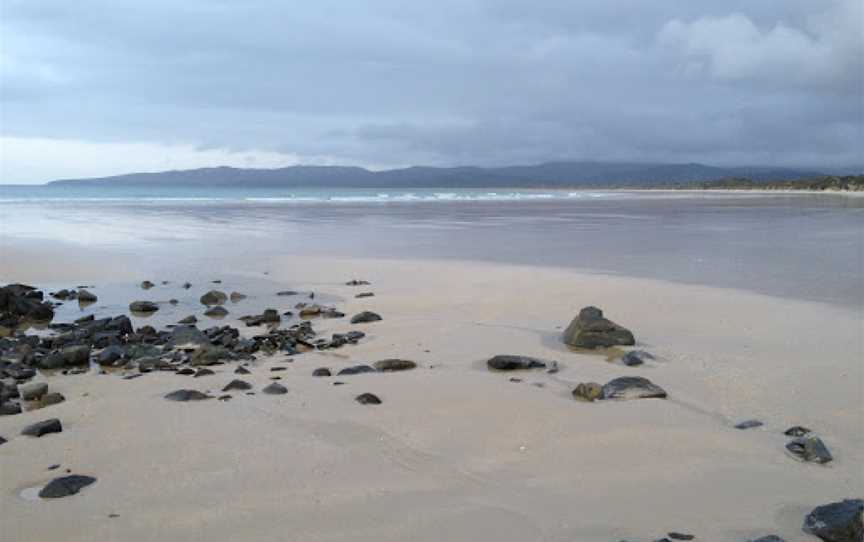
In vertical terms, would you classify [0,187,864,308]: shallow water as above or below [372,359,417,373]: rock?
above

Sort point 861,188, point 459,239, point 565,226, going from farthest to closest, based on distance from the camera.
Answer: point 861,188 < point 565,226 < point 459,239

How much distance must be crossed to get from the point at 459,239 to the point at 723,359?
1467 centimetres

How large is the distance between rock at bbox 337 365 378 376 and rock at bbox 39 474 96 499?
275 cm

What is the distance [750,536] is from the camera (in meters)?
3.63

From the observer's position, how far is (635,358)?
23.2 feet

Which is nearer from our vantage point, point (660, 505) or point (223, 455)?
point (660, 505)

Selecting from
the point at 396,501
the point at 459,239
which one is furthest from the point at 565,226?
the point at 396,501

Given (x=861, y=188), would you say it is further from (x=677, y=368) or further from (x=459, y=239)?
(x=677, y=368)

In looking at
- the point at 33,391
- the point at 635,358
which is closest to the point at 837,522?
the point at 635,358

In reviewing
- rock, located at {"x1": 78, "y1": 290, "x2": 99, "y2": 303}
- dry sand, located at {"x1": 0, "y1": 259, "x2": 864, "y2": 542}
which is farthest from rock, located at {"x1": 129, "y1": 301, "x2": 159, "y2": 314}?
dry sand, located at {"x1": 0, "y1": 259, "x2": 864, "y2": 542}

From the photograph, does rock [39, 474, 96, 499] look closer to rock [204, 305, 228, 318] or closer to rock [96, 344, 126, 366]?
rock [96, 344, 126, 366]

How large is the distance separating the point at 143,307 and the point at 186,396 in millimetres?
5071

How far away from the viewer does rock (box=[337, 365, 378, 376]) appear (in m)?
6.77

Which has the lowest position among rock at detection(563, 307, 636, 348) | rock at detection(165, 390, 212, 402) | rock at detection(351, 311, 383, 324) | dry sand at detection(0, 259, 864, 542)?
dry sand at detection(0, 259, 864, 542)
